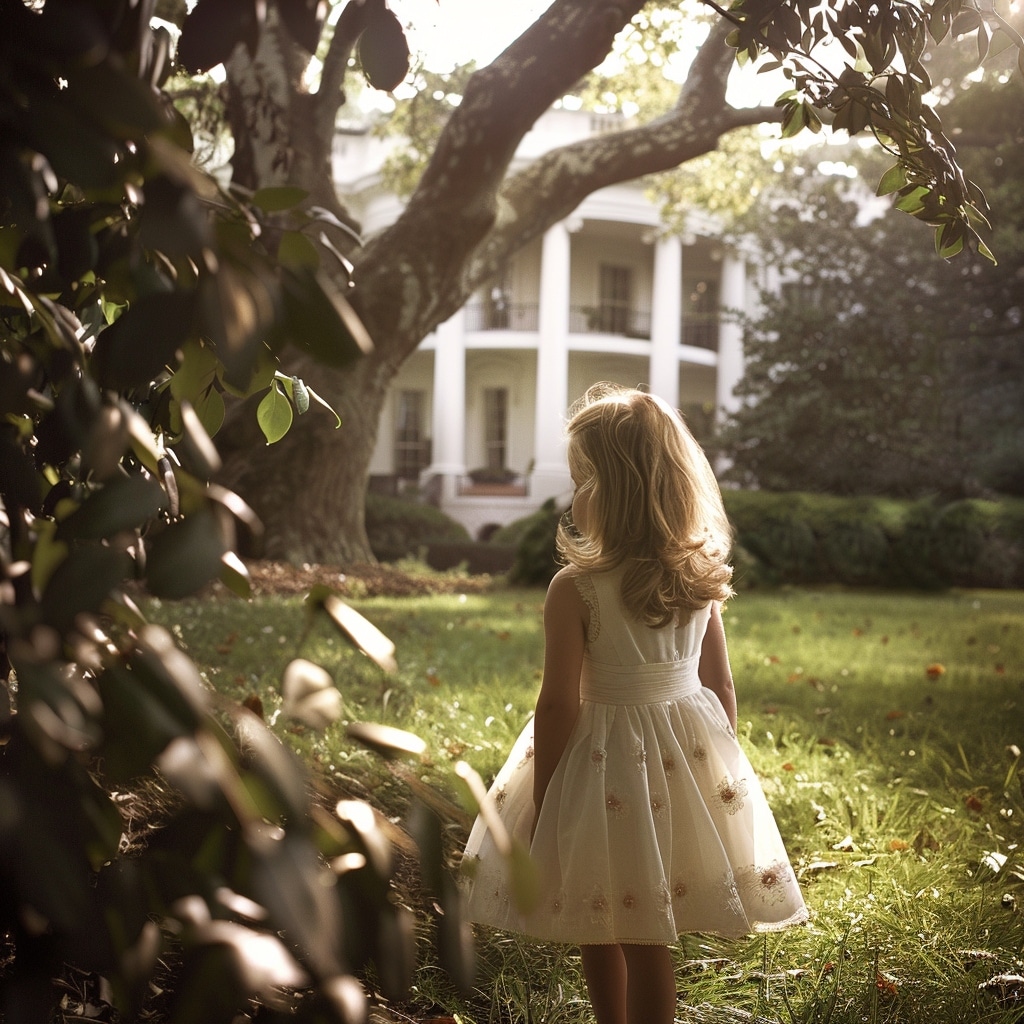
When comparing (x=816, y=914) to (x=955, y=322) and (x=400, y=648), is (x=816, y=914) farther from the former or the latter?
(x=955, y=322)

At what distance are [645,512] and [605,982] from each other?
0.89 metres

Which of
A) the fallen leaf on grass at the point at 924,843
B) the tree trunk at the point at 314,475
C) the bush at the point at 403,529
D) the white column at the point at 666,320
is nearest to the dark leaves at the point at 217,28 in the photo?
the fallen leaf on grass at the point at 924,843

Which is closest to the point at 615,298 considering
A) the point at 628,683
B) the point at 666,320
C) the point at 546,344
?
the point at 666,320

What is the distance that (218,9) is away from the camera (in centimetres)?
65

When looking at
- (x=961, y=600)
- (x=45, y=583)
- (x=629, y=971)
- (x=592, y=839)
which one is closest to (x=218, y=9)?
(x=45, y=583)

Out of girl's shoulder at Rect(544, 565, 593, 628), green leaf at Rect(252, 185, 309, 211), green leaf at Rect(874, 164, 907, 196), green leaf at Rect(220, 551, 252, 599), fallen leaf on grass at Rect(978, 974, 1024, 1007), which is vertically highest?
green leaf at Rect(874, 164, 907, 196)

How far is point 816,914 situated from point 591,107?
11.3 meters

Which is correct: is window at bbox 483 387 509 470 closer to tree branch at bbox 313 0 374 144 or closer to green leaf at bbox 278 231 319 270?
tree branch at bbox 313 0 374 144

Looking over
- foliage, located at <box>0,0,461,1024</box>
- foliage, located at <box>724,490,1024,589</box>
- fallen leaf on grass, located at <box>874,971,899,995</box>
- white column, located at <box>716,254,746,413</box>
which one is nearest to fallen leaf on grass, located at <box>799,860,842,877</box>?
fallen leaf on grass, located at <box>874,971,899,995</box>

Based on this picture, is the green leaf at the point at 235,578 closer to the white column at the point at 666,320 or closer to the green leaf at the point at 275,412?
the green leaf at the point at 275,412

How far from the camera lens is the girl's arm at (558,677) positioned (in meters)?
2.01

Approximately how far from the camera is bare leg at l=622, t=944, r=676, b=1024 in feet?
6.22

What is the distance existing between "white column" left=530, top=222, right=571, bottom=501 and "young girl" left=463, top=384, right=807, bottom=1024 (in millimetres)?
18806

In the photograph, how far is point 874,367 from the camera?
54.5 feet
